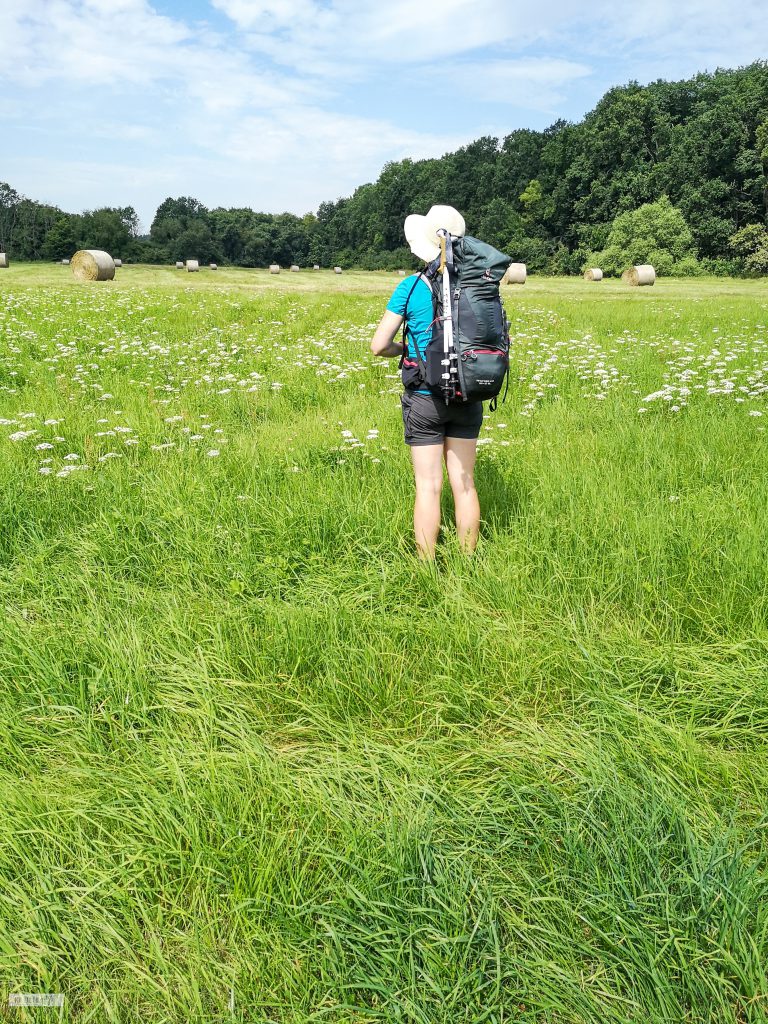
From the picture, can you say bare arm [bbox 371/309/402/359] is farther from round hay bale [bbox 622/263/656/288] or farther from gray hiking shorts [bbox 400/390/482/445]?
round hay bale [bbox 622/263/656/288]

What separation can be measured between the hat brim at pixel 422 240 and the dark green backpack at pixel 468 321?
97mm

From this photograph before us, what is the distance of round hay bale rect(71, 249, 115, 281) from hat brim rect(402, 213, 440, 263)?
29860 millimetres

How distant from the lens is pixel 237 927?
6.46 ft

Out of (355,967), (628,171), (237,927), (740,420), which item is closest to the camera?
(355,967)

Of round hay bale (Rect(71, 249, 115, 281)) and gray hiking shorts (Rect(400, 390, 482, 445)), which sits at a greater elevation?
round hay bale (Rect(71, 249, 115, 281))

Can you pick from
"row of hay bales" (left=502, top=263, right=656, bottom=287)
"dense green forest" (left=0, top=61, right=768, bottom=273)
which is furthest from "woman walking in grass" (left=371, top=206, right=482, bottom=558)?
"dense green forest" (left=0, top=61, right=768, bottom=273)

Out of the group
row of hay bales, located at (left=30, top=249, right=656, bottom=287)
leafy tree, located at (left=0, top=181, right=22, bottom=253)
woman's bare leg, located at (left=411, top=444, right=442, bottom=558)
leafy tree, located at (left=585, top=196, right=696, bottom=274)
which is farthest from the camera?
leafy tree, located at (left=0, top=181, right=22, bottom=253)

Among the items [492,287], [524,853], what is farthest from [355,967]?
[492,287]

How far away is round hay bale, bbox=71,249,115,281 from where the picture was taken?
95.5 ft

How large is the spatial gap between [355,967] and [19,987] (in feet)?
3.16

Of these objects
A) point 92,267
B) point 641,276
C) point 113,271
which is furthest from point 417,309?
point 641,276

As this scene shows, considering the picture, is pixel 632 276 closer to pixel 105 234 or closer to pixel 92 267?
pixel 92 267

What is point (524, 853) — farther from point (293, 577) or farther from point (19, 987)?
point (293, 577)

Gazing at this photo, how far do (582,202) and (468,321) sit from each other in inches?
3129
